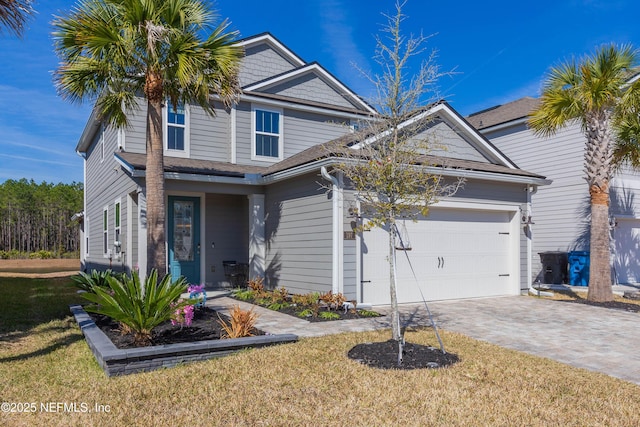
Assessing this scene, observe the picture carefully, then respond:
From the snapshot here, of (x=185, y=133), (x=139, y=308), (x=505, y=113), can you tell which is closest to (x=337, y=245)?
(x=139, y=308)

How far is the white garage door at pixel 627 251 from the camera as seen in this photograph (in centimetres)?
1603

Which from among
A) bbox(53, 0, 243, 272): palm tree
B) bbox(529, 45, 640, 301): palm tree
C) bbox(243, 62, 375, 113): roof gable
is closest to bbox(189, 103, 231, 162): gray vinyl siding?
bbox(243, 62, 375, 113): roof gable

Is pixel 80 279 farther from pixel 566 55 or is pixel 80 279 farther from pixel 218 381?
pixel 566 55

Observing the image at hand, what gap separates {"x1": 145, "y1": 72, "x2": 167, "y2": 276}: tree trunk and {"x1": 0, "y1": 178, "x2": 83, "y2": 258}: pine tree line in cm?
4395

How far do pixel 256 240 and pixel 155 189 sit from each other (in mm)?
4130

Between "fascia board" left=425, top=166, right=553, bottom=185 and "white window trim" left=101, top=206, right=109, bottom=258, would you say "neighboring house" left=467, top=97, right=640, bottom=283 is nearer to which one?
"fascia board" left=425, top=166, right=553, bottom=185

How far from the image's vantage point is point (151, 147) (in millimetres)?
8617

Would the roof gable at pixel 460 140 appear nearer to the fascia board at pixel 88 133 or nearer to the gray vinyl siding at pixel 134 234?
the gray vinyl siding at pixel 134 234

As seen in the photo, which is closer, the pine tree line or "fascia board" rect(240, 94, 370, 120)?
"fascia board" rect(240, 94, 370, 120)

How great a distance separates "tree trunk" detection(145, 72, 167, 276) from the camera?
8.52m

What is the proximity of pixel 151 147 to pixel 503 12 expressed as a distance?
1270 centimetres

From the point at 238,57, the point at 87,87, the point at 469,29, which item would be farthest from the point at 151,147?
the point at 469,29

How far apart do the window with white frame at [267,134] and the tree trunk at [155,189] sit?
5.39 metres

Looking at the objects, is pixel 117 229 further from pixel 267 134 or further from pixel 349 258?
pixel 349 258
